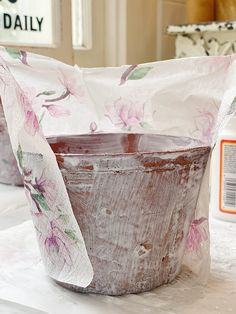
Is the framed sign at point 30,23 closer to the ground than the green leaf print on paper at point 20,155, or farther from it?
farther from it

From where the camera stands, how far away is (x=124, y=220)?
306 mm

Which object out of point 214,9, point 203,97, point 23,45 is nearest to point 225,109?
point 203,97

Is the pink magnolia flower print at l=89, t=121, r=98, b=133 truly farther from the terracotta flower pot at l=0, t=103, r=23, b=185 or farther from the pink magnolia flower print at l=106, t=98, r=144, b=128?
the terracotta flower pot at l=0, t=103, r=23, b=185

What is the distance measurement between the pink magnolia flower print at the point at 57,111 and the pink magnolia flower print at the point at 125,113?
40mm

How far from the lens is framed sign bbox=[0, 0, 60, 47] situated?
77 cm

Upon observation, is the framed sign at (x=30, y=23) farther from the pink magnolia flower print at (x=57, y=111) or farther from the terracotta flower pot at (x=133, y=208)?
the terracotta flower pot at (x=133, y=208)

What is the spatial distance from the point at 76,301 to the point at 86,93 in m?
0.19

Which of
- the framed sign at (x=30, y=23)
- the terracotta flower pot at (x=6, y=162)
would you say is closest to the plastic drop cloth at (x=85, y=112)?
the terracotta flower pot at (x=6, y=162)

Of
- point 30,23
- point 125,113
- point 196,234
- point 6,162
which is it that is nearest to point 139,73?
point 125,113

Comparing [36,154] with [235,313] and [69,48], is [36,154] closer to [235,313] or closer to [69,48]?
[235,313]

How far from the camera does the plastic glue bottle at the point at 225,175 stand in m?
0.48

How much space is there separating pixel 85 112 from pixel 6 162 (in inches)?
8.8

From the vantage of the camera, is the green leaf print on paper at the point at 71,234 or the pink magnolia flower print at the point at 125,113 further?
the pink magnolia flower print at the point at 125,113

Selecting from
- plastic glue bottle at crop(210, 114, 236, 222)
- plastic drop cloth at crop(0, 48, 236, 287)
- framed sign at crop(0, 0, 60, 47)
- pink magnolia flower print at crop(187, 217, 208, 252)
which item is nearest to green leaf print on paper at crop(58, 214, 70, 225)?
plastic drop cloth at crop(0, 48, 236, 287)
